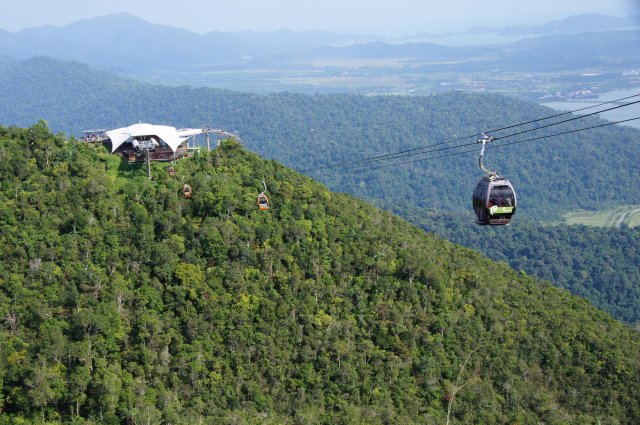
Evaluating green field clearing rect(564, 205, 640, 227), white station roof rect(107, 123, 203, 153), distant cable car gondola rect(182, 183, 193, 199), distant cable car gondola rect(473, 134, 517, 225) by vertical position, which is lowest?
green field clearing rect(564, 205, 640, 227)

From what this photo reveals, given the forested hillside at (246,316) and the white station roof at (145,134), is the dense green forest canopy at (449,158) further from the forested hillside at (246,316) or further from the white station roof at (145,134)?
the white station roof at (145,134)

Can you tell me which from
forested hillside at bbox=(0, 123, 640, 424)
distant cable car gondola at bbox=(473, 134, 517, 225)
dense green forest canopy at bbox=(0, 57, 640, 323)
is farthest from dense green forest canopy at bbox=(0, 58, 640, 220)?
distant cable car gondola at bbox=(473, 134, 517, 225)

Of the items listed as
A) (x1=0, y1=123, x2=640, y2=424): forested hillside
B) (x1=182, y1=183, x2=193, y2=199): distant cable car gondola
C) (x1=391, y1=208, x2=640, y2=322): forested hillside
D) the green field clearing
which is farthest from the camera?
the green field clearing

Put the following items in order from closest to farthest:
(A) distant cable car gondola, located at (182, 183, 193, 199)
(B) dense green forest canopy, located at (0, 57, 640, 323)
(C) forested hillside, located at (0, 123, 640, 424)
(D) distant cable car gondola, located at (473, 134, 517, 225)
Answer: (D) distant cable car gondola, located at (473, 134, 517, 225) → (C) forested hillside, located at (0, 123, 640, 424) → (A) distant cable car gondola, located at (182, 183, 193, 199) → (B) dense green forest canopy, located at (0, 57, 640, 323)

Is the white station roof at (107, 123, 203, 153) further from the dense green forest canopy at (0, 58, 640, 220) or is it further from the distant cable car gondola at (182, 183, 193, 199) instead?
the dense green forest canopy at (0, 58, 640, 220)

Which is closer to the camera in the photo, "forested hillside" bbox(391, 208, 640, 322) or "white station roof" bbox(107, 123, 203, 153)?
"white station roof" bbox(107, 123, 203, 153)

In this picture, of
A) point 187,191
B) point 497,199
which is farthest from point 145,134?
point 497,199

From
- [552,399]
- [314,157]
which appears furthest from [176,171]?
[314,157]
